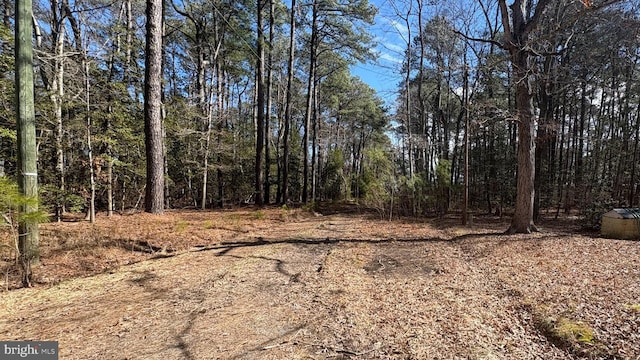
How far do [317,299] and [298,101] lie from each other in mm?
22287

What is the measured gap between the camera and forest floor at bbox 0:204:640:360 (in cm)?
234

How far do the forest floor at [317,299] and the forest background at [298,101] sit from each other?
3358mm

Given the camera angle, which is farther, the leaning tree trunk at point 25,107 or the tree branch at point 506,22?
the tree branch at point 506,22

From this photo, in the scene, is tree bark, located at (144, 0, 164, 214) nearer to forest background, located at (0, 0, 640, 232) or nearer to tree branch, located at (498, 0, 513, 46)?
forest background, located at (0, 0, 640, 232)

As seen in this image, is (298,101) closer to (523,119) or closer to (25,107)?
(523,119)

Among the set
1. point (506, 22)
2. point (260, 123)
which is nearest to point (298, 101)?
point (260, 123)

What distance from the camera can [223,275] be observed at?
4.11 meters

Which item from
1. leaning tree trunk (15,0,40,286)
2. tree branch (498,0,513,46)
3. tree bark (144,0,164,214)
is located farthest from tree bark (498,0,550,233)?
leaning tree trunk (15,0,40,286)

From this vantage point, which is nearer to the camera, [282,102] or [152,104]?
[152,104]

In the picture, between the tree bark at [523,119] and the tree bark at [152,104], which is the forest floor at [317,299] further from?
the tree bark at [523,119]

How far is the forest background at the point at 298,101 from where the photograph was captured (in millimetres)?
7359

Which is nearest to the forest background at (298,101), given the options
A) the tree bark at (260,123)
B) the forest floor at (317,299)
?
the tree bark at (260,123)

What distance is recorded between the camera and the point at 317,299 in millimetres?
3277

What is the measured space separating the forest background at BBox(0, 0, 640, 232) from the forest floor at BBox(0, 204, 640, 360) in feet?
11.0
